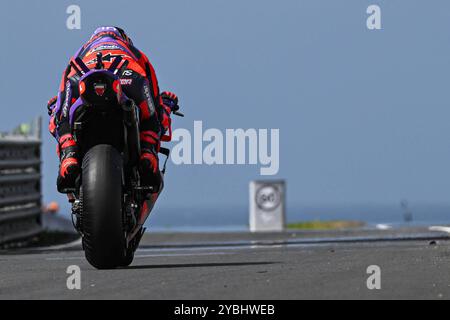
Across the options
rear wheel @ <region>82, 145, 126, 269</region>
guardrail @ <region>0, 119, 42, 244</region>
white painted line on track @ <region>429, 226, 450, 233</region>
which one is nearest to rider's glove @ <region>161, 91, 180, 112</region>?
rear wheel @ <region>82, 145, 126, 269</region>

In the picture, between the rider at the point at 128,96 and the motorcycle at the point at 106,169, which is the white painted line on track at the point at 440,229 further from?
the motorcycle at the point at 106,169

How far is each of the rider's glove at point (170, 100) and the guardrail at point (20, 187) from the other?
813 centimetres

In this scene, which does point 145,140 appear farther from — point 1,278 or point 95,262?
point 1,278

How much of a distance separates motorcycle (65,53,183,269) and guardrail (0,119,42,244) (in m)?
9.10

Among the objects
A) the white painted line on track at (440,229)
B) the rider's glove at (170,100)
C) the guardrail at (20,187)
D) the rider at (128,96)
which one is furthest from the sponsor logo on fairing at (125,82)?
the white painted line on track at (440,229)

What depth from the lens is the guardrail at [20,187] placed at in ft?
64.1

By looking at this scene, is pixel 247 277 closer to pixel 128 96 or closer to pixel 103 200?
pixel 103 200

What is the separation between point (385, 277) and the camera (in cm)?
867

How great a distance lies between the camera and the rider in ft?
33.1

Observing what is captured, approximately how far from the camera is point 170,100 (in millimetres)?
11336

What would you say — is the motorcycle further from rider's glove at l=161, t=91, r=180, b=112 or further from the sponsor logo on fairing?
rider's glove at l=161, t=91, r=180, b=112

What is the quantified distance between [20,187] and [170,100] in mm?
9808
